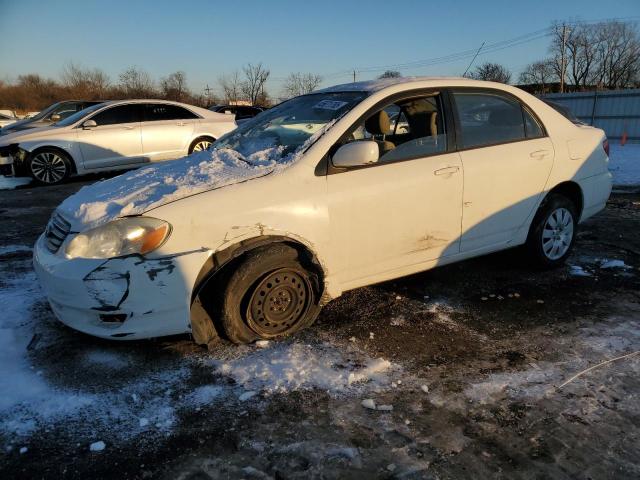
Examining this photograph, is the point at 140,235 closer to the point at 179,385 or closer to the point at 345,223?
the point at 179,385

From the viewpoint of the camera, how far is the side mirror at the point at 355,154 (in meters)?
3.22

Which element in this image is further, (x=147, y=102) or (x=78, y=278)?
(x=147, y=102)

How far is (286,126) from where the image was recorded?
387cm

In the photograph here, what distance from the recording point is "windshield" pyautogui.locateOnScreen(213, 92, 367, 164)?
11.5 ft

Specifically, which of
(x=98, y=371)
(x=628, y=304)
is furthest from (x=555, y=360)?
(x=98, y=371)

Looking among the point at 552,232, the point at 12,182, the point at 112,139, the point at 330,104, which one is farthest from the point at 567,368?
the point at 12,182

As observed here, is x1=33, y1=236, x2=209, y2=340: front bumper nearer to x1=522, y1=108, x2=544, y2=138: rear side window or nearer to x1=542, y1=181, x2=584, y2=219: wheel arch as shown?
x1=522, y1=108, x2=544, y2=138: rear side window

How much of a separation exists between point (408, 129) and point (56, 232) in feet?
8.49

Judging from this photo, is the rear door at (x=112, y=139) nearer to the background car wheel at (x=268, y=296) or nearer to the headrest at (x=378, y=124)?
the headrest at (x=378, y=124)

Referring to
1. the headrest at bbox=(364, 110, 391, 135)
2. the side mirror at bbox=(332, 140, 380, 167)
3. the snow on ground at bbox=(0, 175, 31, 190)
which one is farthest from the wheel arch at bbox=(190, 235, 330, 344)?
the snow on ground at bbox=(0, 175, 31, 190)

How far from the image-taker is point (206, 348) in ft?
10.6

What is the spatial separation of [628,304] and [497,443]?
2280mm

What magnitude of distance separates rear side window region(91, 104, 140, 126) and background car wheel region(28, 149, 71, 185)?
1017mm

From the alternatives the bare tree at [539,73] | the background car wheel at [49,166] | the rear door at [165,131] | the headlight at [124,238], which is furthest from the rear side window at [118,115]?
the bare tree at [539,73]
